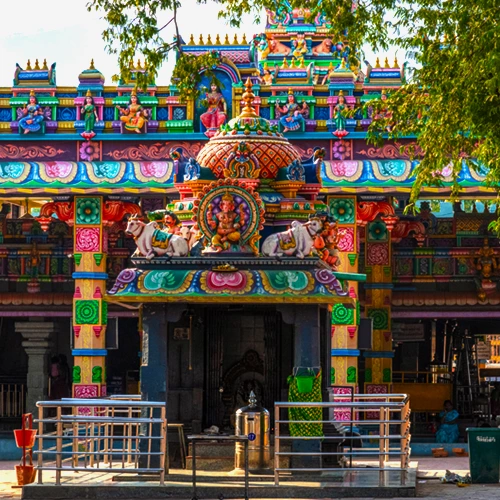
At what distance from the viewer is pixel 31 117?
29047 mm

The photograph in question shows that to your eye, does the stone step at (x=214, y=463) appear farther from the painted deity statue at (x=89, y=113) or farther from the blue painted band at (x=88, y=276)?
the painted deity statue at (x=89, y=113)

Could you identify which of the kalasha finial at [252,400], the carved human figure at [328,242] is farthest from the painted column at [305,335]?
the carved human figure at [328,242]

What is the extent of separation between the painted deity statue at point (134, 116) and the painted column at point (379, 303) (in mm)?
5059

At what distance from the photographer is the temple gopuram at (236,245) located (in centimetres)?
1977

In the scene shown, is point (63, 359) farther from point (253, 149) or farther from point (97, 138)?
point (253, 149)

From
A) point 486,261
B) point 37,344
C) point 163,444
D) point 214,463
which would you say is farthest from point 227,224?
point 37,344

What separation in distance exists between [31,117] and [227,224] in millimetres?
10223

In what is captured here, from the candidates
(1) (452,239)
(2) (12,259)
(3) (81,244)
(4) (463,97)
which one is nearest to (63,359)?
(2) (12,259)

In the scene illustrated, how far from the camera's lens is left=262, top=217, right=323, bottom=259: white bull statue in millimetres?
19656

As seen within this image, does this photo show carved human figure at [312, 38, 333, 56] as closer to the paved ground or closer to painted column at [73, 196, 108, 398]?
painted column at [73, 196, 108, 398]

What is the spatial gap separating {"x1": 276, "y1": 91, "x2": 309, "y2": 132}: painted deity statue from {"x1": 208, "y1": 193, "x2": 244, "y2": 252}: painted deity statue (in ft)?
30.3

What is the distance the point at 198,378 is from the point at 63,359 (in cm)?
1422

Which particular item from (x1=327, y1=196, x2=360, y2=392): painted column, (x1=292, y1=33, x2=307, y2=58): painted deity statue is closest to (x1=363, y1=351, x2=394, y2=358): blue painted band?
(x1=327, y1=196, x2=360, y2=392): painted column

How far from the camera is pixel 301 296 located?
19375mm
